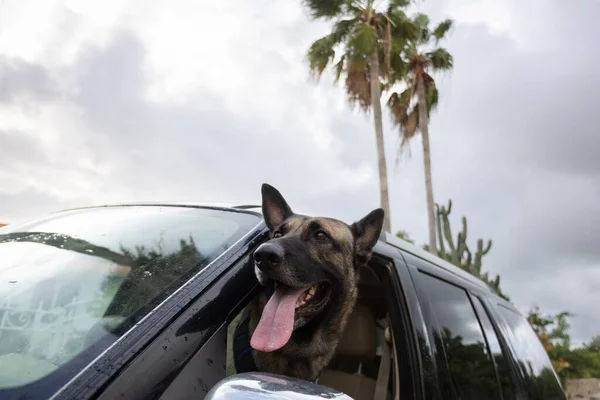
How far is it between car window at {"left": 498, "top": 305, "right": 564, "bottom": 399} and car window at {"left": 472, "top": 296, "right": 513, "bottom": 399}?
242mm

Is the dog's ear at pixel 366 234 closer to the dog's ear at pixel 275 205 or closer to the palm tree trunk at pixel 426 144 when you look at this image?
the dog's ear at pixel 275 205

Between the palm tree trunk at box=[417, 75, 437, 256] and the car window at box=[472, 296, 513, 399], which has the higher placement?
the palm tree trunk at box=[417, 75, 437, 256]

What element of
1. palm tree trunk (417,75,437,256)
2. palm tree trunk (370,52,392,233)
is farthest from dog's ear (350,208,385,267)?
palm tree trunk (417,75,437,256)

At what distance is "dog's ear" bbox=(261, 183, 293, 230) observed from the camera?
240cm

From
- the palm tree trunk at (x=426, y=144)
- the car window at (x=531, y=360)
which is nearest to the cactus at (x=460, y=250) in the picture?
the palm tree trunk at (x=426, y=144)

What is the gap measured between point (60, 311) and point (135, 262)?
30cm

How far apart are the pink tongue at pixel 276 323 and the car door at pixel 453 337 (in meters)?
0.71

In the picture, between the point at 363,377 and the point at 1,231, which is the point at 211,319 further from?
the point at 363,377

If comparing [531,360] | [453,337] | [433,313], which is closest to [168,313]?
[433,313]

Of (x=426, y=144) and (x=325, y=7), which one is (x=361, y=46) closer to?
(x=325, y=7)

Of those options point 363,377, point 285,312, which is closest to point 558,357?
point 363,377

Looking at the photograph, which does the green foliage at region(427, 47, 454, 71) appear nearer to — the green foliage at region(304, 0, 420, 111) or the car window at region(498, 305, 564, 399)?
the green foliage at region(304, 0, 420, 111)

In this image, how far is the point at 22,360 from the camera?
4.12 feet

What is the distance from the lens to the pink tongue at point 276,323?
197 centimetres
